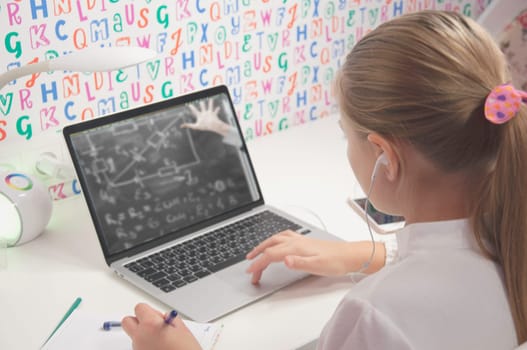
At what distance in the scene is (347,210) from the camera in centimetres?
138

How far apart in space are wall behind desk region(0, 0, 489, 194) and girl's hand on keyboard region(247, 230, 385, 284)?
0.48 meters

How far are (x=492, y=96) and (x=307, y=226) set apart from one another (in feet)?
1.75

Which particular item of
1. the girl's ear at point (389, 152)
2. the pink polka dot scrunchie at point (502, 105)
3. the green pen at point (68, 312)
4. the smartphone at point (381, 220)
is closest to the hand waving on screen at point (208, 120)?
the smartphone at point (381, 220)

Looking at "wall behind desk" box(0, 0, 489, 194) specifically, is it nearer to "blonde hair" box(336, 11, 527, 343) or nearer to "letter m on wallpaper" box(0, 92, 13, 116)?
"letter m on wallpaper" box(0, 92, 13, 116)

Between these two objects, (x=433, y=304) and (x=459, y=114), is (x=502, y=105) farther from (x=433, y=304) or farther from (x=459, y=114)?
(x=433, y=304)

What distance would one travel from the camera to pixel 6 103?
4.33 ft

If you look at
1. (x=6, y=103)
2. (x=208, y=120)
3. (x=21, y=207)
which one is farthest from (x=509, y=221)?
(x=6, y=103)

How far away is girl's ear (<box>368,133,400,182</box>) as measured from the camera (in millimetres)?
872

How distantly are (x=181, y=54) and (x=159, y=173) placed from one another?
327 mm

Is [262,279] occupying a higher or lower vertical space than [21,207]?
lower

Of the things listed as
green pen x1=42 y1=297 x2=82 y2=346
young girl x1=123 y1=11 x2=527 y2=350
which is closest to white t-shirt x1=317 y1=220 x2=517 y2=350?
young girl x1=123 y1=11 x2=527 y2=350

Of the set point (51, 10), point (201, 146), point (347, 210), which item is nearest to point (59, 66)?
point (51, 10)

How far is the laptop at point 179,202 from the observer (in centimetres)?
113

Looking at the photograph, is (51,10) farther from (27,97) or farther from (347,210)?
(347,210)
